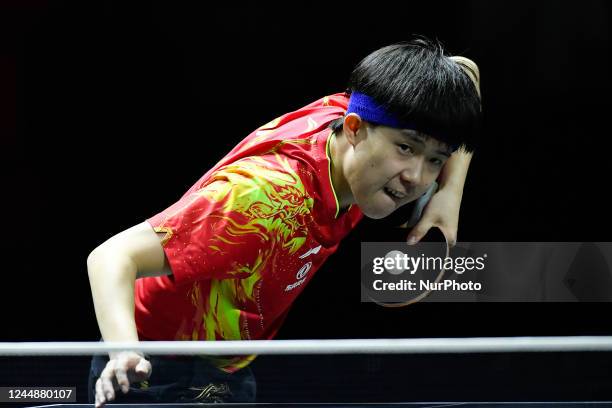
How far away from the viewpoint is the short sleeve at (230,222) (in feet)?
5.12

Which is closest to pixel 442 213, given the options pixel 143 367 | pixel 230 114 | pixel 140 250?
pixel 140 250

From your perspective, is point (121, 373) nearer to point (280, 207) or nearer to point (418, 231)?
point (280, 207)

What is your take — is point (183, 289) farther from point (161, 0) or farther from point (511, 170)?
point (511, 170)

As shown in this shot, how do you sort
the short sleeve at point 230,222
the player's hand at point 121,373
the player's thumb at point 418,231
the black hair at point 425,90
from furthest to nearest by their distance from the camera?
the player's thumb at point 418,231 → the black hair at point 425,90 → the short sleeve at point 230,222 → the player's hand at point 121,373

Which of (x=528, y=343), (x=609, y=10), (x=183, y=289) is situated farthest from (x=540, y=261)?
(x=528, y=343)

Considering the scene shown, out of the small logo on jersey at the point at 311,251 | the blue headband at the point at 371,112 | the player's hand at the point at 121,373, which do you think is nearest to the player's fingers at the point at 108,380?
the player's hand at the point at 121,373

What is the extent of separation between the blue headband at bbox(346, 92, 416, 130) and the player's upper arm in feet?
1.58

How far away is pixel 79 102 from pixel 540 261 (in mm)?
1718

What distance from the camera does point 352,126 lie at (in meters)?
1.78

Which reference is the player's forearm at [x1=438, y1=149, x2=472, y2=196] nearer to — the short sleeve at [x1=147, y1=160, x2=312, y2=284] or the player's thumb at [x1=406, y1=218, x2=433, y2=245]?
the player's thumb at [x1=406, y1=218, x2=433, y2=245]

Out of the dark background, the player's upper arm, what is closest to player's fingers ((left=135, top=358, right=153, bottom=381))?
the player's upper arm

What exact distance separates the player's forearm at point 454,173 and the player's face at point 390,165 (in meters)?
0.29

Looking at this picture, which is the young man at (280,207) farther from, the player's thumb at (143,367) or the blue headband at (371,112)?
the player's thumb at (143,367)

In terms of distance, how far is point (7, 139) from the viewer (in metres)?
3.08
